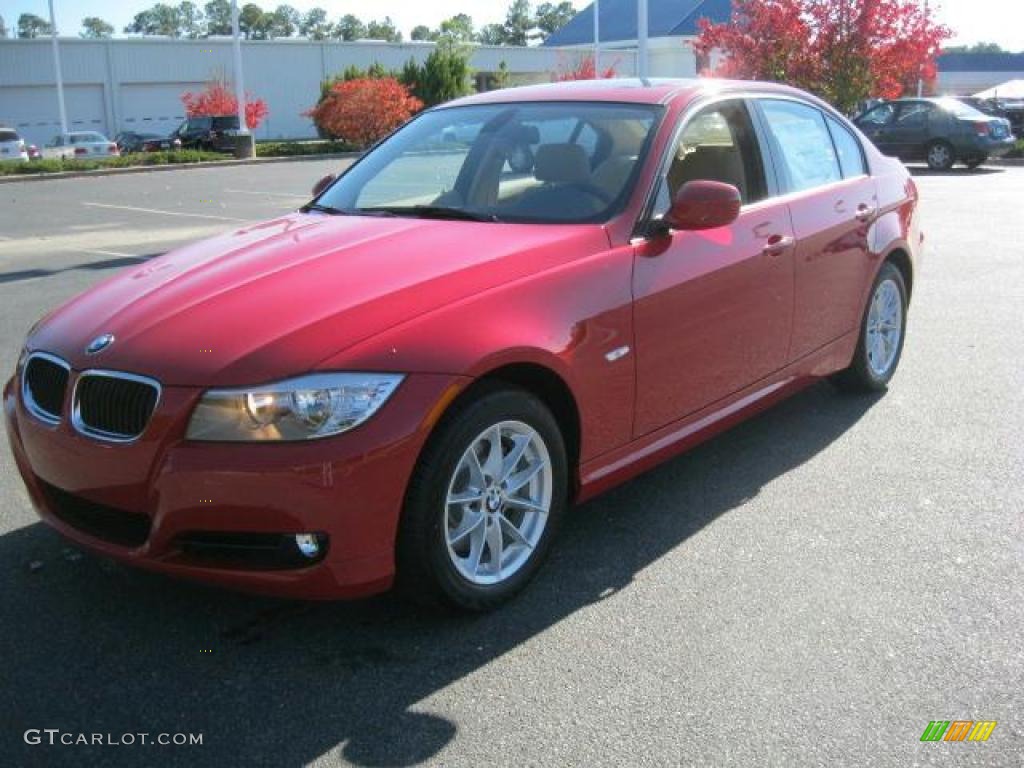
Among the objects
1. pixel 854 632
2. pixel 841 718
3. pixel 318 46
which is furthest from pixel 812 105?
pixel 318 46

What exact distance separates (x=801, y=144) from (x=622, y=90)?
3.59 feet

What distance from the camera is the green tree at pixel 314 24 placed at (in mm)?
138625

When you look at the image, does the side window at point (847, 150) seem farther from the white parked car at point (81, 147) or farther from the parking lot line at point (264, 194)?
the white parked car at point (81, 147)

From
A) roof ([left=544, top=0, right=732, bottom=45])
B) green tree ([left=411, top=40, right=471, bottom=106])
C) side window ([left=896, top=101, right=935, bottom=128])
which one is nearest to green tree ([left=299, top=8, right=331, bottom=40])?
roof ([left=544, top=0, right=732, bottom=45])

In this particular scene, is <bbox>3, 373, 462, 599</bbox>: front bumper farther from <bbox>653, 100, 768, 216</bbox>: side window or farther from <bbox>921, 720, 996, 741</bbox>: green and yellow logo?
<bbox>653, 100, 768, 216</bbox>: side window

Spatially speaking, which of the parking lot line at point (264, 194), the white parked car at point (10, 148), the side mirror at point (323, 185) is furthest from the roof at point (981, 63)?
the side mirror at point (323, 185)

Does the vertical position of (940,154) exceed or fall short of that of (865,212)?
it falls short

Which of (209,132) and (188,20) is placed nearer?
(209,132)

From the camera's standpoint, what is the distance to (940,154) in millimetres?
23203

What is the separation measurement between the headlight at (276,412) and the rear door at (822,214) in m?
2.63

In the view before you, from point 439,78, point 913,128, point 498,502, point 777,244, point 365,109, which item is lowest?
point 498,502

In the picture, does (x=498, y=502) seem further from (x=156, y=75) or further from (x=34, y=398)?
(x=156, y=75)

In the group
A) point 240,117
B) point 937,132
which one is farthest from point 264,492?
point 240,117

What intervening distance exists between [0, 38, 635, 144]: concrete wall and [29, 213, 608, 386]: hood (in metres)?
52.6
